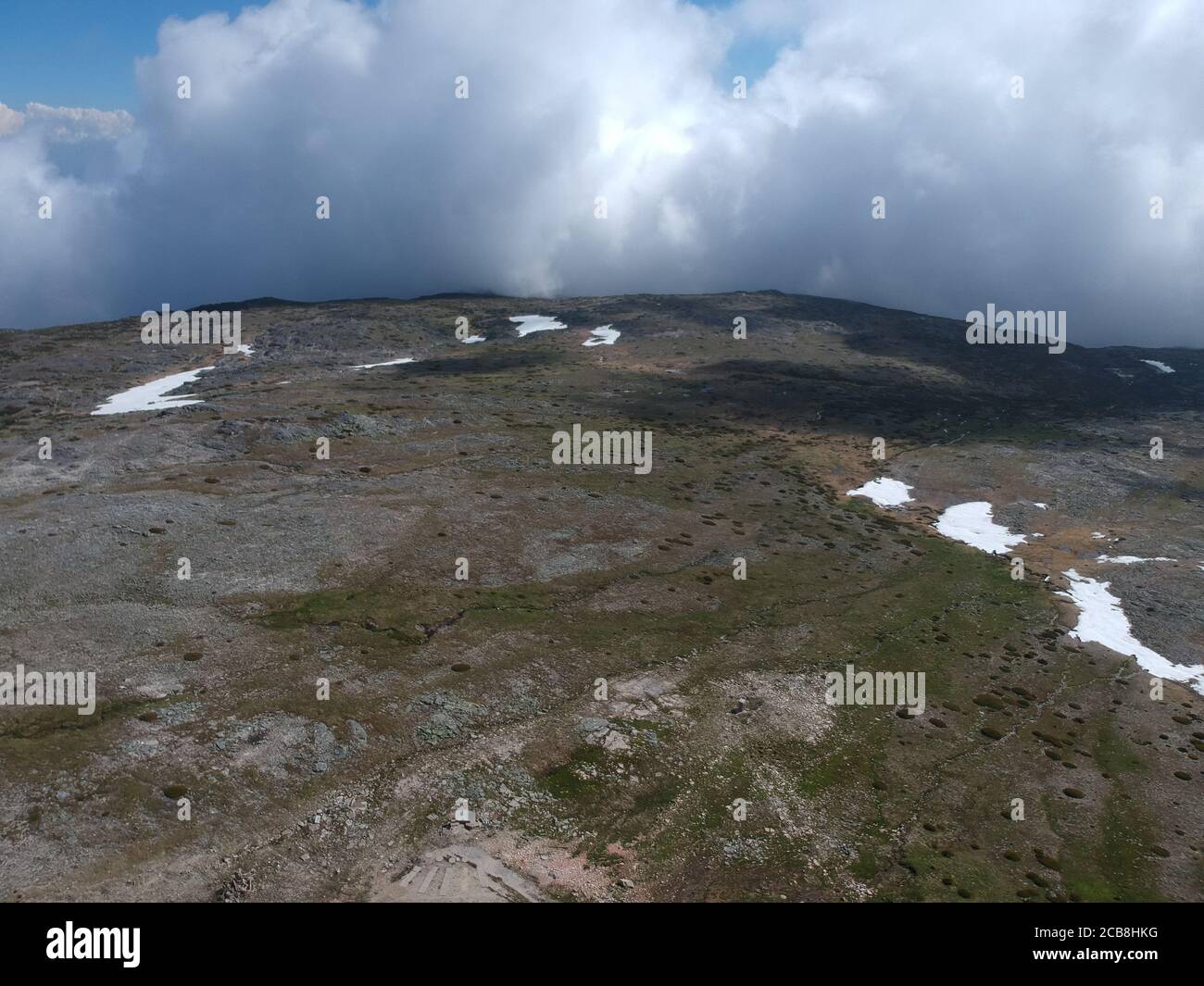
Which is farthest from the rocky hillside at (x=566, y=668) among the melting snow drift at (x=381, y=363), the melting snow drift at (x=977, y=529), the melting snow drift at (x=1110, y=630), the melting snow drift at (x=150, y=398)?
the melting snow drift at (x=381, y=363)

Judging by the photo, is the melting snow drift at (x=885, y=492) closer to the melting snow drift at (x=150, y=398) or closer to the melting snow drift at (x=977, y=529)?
the melting snow drift at (x=977, y=529)

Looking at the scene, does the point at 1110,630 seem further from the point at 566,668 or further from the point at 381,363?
the point at 381,363

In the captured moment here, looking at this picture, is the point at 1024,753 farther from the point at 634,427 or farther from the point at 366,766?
the point at 634,427

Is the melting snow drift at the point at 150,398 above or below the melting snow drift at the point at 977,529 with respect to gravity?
above

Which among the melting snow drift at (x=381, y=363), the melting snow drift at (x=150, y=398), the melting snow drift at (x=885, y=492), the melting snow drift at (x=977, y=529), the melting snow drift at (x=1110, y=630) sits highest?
the melting snow drift at (x=381, y=363)

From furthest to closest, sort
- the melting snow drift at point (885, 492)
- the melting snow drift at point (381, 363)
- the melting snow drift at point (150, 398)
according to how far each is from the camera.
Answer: the melting snow drift at point (381, 363), the melting snow drift at point (150, 398), the melting snow drift at point (885, 492)

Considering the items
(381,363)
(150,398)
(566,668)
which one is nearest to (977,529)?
(566,668)

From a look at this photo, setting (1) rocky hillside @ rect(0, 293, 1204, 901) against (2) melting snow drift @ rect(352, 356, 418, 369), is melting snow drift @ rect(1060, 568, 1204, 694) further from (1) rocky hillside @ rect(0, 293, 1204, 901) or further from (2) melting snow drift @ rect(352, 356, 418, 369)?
(2) melting snow drift @ rect(352, 356, 418, 369)
